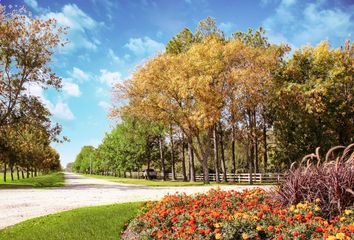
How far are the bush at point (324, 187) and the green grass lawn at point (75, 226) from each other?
4.30 m

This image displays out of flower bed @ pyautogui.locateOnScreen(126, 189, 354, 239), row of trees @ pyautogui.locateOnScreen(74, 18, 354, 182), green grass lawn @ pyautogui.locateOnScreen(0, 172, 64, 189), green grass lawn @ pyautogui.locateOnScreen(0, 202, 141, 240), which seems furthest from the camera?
green grass lawn @ pyautogui.locateOnScreen(0, 172, 64, 189)

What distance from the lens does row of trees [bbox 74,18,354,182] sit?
3450 cm

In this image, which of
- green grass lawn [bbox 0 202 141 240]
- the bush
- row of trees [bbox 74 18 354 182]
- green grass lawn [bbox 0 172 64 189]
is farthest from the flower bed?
green grass lawn [bbox 0 172 64 189]

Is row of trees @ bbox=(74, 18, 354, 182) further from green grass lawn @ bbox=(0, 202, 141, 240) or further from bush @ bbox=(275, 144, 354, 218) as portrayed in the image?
Result: bush @ bbox=(275, 144, 354, 218)

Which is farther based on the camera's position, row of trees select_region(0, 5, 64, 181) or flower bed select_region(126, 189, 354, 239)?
row of trees select_region(0, 5, 64, 181)

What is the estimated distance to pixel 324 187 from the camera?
27.3ft

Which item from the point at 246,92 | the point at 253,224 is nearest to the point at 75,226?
the point at 253,224

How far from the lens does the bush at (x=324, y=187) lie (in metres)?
7.96

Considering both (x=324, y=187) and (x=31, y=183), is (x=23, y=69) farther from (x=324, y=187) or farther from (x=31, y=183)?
(x=324, y=187)

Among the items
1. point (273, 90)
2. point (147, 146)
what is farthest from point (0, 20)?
point (147, 146)

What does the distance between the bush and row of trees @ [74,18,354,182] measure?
23852mm

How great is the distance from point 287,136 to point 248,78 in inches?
439

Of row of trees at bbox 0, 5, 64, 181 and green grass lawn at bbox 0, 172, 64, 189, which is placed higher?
row of trees at bbox 0, 5, 64, 181

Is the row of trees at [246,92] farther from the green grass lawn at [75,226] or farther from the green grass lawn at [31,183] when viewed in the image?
the green grass lawn at [75,226]
